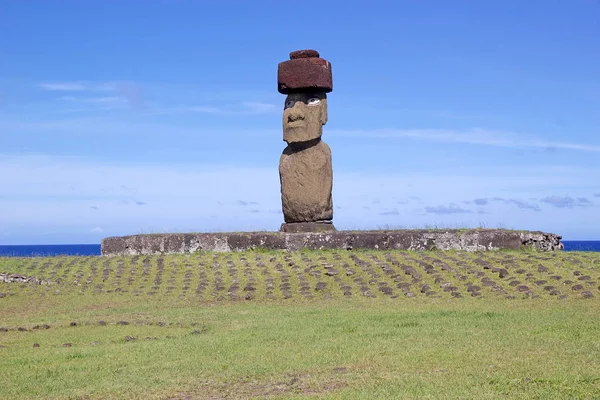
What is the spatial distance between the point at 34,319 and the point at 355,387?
25.4 ft

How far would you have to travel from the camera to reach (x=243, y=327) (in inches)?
448

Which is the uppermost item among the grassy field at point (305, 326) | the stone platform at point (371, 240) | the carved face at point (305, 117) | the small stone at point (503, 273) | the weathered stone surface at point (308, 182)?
the carved face at point (305, 117)

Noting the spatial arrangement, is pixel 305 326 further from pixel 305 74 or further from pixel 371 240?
pixel 305 74

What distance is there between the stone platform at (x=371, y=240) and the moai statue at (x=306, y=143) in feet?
2.71

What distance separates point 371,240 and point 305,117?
365cm

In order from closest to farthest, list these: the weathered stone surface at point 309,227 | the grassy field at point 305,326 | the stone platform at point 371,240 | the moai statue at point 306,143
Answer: the grassy field at point 305,326
the stone platform at point 371,240
the moai statue at point 306,143
the weathered stone surface at point 309,227

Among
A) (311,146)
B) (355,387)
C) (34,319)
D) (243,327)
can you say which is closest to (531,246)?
(311,146)

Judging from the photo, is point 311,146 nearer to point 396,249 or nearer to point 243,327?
point 396,249

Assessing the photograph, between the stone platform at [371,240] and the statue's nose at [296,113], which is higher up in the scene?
the statue's nose at [296,113]

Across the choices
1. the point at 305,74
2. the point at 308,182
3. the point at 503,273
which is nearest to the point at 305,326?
the point at 503,273

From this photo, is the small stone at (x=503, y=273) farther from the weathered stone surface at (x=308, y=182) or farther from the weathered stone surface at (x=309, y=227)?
the weathered stone surface at (x=308, y=182)

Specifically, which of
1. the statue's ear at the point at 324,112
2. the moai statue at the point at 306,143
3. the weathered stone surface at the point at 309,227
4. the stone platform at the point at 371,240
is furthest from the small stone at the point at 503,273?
the statue's ear at the point at 324,112

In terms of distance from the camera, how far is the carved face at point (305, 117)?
66.1 feet

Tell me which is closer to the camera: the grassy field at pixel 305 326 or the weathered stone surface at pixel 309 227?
the grassy field at pixel 305 326
